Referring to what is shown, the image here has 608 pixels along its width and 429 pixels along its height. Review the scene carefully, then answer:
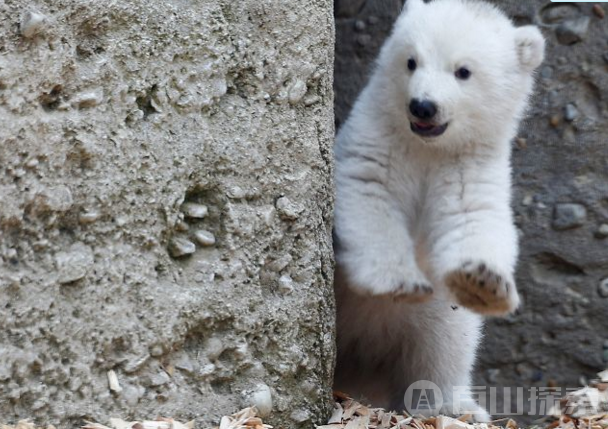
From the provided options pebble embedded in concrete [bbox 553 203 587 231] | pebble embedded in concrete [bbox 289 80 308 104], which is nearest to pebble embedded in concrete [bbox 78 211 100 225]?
pebble embedded in concrete [bbox 289 80 308 104]

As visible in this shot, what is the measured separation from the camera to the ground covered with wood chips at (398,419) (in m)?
2.50

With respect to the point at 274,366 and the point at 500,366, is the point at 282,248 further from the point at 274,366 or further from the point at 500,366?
the point at 500,366

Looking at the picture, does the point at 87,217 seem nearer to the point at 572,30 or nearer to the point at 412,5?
the point at 412,5

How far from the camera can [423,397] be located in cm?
387

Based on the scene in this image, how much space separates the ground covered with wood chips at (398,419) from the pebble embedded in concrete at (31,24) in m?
0.97

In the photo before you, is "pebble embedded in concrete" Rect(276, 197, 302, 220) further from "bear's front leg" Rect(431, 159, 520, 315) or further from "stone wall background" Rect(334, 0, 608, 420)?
"stone wall background" Rect(334, 0, 608, 420)

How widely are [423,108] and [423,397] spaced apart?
1.23 metres

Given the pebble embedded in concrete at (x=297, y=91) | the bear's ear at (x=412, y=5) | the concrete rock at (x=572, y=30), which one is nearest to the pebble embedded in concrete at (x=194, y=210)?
the pebble embedded in concrete at (x=297, y=91)

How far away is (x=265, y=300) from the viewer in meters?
2.86

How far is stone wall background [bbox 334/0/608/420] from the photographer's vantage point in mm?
4742

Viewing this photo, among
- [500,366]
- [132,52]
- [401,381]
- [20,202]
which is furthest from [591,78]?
[20,202]

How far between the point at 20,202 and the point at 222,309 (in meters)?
0.70

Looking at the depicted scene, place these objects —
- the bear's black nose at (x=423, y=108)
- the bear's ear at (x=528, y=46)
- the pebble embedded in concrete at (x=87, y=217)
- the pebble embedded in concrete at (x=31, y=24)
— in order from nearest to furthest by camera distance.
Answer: the pebble embedded in concrete at (x=31, y=24)
the pebble embedded in concrete at (x=87, y=217)
the bear's black nose at (x=423, y=108)
the bear's ear at (x=528, y=46)

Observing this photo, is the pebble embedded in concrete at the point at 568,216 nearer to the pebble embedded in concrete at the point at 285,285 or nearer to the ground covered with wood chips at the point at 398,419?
the ground covered with wood chips at the point at 398,419
